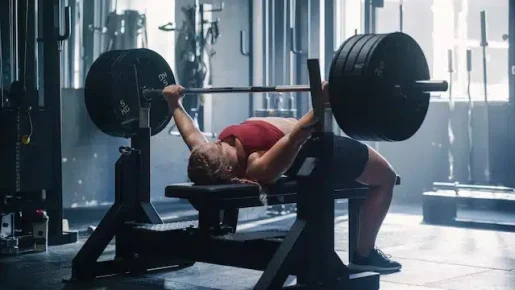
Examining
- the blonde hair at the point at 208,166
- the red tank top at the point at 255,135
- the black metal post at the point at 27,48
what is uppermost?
the black metal post at the point at 27,48

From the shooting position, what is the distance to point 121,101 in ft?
11.7

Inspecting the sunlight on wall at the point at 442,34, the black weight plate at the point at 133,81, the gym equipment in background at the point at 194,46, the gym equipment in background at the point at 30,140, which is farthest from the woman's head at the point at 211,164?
the sunlight on wall at the point at 442,34

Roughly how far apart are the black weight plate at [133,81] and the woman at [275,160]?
0.16 m

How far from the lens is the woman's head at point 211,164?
10.1ft

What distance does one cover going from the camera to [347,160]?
3.24 meters

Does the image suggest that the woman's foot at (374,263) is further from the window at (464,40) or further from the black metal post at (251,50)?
the window at (464,40)

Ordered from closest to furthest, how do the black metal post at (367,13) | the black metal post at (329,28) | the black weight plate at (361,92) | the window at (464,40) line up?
the black weight plate at (361,92), the black metal post at (367,13), the black metal post at (329,28), the window at (464,40)

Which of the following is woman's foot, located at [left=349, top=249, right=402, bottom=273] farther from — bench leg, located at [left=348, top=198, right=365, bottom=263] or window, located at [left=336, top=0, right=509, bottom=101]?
window, located at [left=336, top=0, right=509, bottom=101]

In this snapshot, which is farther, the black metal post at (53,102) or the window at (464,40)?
the window at (464,40)

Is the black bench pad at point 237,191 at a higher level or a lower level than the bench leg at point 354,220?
higher

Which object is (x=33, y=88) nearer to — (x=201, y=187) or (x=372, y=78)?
(x=201, y=187)

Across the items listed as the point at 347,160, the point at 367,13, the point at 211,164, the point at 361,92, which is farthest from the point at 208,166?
the point at 367,13

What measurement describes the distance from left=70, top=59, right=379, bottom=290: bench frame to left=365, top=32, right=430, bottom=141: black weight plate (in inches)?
7.7

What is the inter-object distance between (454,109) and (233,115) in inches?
72.9
